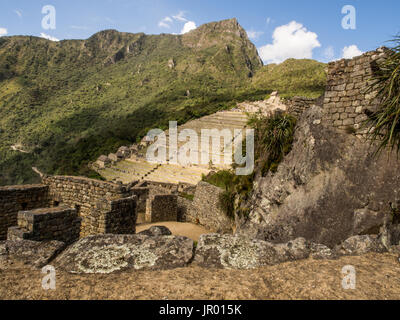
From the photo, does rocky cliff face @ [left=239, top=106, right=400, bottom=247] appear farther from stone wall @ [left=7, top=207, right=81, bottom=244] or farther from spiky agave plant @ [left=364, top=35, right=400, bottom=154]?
stone wall @ [left=7, top=207, right=81, bottom=244]

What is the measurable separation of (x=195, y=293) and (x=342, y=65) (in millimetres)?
5989

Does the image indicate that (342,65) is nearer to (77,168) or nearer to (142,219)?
(142,219)

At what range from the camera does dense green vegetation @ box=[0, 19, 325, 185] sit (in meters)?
43.2

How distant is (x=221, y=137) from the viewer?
28.7 meters

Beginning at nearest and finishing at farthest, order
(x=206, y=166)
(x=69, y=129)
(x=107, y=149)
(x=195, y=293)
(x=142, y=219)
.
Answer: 1. (x=195, y=293)
2. (x=142, y=219)
3. (x=206, y=166)
4. (x=107, y=149)
5. (x=69, y=129)

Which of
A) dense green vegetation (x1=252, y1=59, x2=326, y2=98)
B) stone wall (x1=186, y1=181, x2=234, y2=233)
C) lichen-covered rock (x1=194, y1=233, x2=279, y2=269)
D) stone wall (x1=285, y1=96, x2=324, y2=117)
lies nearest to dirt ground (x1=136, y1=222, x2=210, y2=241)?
stone wall (x1=186, y1=181, x2=234, y2=233)

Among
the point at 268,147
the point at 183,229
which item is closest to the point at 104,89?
the point at 183,229

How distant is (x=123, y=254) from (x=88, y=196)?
411 cm

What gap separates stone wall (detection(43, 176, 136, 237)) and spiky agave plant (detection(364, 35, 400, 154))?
5223 millimetres

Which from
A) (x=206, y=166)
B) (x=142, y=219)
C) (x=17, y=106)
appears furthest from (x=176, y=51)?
(x=142, y=219)

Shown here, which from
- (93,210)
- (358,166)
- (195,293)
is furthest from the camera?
(93,210)

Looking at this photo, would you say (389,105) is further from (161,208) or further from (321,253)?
(161,208)

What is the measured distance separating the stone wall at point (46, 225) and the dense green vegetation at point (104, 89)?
79.8 ft

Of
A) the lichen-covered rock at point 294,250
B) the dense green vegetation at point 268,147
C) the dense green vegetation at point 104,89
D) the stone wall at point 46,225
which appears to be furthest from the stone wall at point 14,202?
the dense green vegetation at point 104,89
